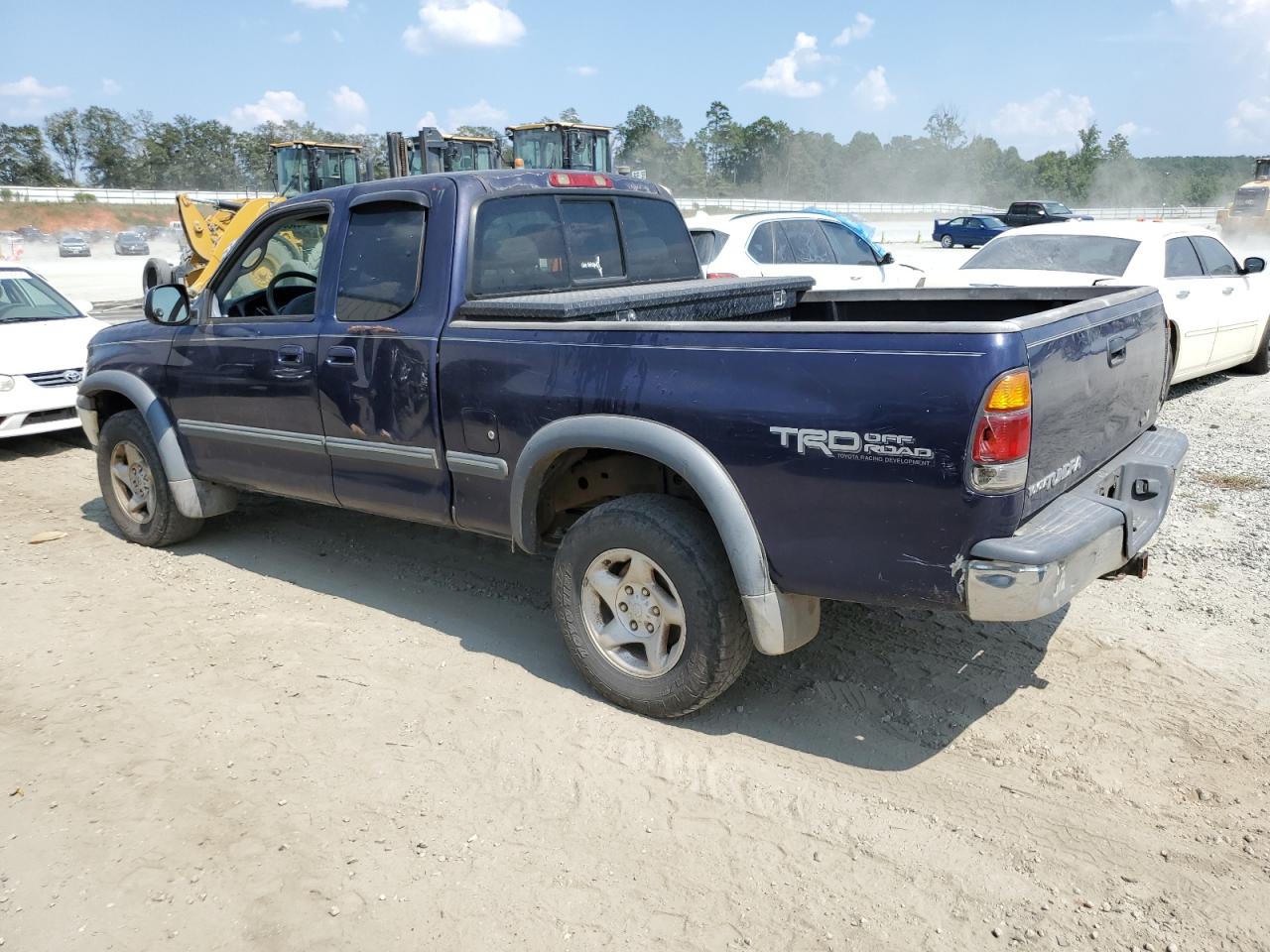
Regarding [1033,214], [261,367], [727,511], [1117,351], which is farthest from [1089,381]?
[1033,214]

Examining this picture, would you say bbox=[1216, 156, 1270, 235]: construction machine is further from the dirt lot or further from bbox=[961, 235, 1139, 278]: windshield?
the dirt lot

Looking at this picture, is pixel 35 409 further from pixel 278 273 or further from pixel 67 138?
pixel 67 138

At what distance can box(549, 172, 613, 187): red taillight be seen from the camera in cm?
462

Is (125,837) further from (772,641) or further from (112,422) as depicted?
(112,422)

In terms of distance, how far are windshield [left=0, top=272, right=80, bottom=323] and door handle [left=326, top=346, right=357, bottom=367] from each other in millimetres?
6205

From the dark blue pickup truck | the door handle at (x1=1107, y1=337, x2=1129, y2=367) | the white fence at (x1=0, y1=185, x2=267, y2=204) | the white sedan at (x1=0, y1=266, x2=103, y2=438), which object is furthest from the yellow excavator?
the white fence at (x1=0, y1=185, x2=267, y2=204)

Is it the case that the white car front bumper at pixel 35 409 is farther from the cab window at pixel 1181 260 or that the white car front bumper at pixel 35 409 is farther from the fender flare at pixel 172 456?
the cab window at pixel 1181 260

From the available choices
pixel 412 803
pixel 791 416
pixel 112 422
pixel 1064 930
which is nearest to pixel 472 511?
pixel 412 803

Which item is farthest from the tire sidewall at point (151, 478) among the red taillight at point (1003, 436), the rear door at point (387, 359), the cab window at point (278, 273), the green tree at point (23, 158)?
the green tree at point (23, 158)

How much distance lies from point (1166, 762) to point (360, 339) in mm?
3570

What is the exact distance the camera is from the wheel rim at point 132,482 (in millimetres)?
5734

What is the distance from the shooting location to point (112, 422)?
582cm

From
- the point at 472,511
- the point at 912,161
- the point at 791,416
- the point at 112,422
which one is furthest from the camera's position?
the point at 912,161

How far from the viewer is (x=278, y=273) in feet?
17.9
